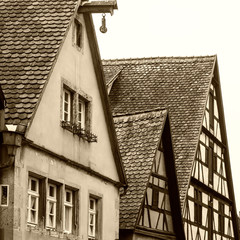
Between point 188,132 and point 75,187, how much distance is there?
1075cm

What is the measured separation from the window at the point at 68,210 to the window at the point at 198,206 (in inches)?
426

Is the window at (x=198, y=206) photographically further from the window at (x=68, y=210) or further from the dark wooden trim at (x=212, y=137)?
the window at (x=68, y=210)

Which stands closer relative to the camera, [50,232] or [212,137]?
[50,232]

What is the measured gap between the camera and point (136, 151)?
26.2m

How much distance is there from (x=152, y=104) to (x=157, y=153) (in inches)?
224

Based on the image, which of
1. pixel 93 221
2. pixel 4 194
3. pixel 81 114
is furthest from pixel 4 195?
pixel 93 221

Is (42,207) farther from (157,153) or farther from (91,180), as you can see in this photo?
(157,153)

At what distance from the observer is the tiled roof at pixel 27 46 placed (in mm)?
18719

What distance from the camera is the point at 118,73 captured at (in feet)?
113

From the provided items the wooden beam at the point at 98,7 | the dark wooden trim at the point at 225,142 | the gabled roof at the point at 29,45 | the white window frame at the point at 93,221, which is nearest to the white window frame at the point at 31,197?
the gabled roof at the point at 29,45

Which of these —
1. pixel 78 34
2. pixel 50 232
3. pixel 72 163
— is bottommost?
pixel 50 232

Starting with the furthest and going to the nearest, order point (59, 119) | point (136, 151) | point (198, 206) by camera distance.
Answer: point (198, 206), point (136, 151), point (59, 119)

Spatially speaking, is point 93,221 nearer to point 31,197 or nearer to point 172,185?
point 31,197

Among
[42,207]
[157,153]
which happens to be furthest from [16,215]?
[157,153]
